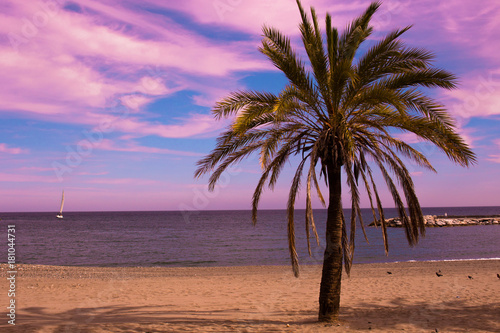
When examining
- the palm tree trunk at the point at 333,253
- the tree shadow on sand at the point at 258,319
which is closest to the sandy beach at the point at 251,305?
the tree shadow on sand at the point at 258,319

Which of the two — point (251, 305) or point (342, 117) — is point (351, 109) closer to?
point (342, 117)

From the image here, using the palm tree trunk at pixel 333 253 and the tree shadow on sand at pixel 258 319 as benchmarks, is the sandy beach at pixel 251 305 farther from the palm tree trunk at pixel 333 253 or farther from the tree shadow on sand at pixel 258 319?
A: the palm tree trunk at pixel 333 253

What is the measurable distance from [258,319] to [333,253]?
302 cm

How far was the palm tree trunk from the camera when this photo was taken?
356 inches

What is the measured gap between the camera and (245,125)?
8734mm

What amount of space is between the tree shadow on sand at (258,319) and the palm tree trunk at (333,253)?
48 cm

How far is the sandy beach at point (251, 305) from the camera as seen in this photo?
9.38m

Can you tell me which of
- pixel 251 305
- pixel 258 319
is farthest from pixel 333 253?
pixel 251 305

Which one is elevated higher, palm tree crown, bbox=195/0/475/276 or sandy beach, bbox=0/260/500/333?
palm tree crown, bbox=195/0/475/276

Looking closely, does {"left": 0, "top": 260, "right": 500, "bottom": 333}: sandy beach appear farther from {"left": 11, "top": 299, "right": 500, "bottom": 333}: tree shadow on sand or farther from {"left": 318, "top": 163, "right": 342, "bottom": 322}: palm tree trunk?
{"left": 318, "top": 163, "right": 342, "bottom": 322}: palm tree trunk

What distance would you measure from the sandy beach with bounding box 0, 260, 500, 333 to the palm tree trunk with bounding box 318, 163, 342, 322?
465mm

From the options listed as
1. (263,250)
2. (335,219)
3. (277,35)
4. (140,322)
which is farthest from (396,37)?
(263,250)

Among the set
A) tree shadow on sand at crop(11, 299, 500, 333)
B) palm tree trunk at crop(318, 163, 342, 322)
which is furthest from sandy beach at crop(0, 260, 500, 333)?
palm tree trunk at crop(318, 163, 342, 322)

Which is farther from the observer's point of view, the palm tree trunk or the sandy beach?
the sandy beach
